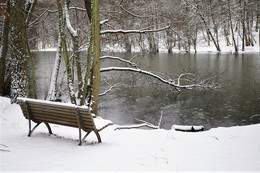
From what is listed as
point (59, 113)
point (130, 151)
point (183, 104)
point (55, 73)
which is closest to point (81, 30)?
point (55, 73)

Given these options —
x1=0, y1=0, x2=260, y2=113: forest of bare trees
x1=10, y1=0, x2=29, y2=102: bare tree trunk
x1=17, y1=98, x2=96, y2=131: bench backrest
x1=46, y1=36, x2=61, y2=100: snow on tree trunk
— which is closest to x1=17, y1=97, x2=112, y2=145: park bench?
x1=17, y1=98, x2=96, y2=131: bench backrest

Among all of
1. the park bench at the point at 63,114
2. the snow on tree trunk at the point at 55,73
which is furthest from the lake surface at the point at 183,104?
the park bench at the point at 63,114

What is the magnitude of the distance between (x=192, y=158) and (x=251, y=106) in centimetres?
1198

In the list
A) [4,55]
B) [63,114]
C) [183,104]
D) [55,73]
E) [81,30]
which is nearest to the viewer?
[63,114]

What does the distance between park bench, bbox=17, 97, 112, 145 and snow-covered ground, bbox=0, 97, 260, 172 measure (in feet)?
1.24

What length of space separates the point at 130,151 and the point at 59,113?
1.65 meters

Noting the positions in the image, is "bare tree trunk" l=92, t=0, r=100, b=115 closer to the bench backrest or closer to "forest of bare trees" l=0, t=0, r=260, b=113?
"forest of bare trees" l=0, t=0, r=260, b=113

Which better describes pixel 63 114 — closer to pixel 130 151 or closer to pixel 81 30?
pixel 130 151

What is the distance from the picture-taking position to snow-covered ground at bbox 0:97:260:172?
4812 millimetres

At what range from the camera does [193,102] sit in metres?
17.8

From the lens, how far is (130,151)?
566 cm

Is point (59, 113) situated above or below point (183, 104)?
above

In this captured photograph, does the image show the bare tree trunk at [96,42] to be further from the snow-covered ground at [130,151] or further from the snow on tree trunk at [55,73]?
the snow on tree trunk at [55,73]

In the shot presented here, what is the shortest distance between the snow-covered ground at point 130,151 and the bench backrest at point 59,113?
426 mm
